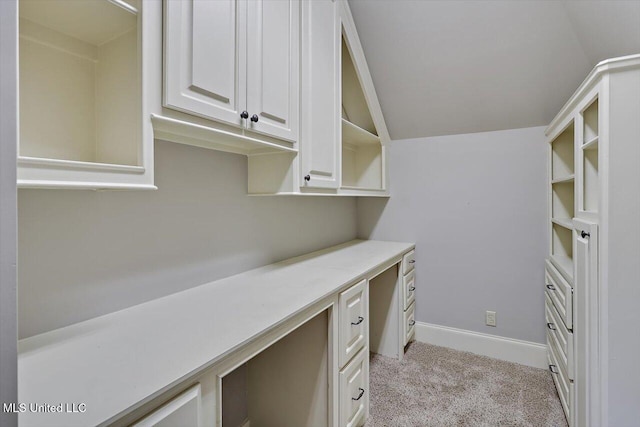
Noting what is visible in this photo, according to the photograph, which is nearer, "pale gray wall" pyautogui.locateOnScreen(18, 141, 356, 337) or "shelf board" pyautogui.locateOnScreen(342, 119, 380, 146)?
"pale gray wall" pyautogui.locateOnScreen(18, 141, 356, 337)

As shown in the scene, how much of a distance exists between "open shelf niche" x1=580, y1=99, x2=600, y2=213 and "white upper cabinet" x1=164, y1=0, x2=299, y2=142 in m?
1.42

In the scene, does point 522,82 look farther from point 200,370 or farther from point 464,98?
point 200,370

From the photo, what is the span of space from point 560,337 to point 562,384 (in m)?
0.28

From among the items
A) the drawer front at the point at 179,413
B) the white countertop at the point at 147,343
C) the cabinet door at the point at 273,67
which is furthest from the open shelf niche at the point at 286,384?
the cabinet door at the point at 273,67

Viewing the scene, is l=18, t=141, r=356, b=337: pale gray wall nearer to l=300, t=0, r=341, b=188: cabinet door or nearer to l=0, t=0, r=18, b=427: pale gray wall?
l=300, t=0, r=341, b=188: cabinet door

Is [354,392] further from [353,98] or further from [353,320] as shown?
[353,98]

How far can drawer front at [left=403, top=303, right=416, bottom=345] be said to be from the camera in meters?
2.53

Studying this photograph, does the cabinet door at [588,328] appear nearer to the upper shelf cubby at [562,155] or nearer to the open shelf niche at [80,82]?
the upper shelf cubby at [562,155]

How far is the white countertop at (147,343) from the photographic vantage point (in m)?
0.66

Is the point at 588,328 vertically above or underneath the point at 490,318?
above

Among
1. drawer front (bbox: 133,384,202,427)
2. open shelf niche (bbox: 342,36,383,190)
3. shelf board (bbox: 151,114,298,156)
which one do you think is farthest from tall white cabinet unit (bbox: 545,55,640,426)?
drawer front (bbox: 133,384,202,427)

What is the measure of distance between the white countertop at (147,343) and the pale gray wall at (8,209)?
0.74 ft

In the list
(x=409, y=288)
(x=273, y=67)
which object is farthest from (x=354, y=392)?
(x=273, y=67)

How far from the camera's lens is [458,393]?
2.03m
